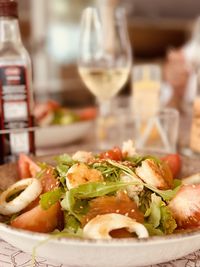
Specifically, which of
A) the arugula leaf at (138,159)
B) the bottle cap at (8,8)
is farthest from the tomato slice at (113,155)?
the bottle cap at (8,8)

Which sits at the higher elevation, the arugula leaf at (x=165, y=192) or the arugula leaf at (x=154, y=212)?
the arugula leaf at (x=165, y=192)

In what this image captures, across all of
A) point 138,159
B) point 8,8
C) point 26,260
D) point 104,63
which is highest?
point 8,8

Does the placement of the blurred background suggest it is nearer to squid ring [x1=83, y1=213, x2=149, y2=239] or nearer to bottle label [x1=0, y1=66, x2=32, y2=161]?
bottle label [x1=0, y1=66, x2=32, y2=161]

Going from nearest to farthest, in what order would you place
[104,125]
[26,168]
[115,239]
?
[115,239], [26,168], [104,125]

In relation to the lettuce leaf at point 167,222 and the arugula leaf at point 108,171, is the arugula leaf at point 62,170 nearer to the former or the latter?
the arugula leaf at point 108,171

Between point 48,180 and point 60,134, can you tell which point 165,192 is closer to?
point 48,180

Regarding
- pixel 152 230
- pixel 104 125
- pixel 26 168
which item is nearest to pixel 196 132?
pixel 104 125

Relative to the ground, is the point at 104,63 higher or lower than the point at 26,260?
higher
